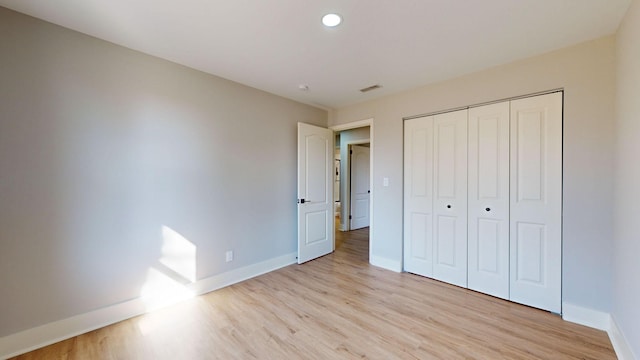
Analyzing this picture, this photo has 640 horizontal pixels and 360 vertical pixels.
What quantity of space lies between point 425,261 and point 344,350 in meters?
1.85

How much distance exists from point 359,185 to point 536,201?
407cm

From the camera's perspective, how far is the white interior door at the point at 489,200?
263 centimetres

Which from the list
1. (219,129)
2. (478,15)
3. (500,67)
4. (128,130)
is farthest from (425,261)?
(128,130)

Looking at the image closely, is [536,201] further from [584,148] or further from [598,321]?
[598,321]

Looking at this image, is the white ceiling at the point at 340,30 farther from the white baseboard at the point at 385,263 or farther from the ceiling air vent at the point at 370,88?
the white baseboard at the point at 385,263

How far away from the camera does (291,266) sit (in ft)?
12.0

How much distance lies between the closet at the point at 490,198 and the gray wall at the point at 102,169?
89.8 inches

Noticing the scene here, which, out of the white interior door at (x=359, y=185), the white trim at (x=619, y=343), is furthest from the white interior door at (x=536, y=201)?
the white interior door at (x=359, y=185)

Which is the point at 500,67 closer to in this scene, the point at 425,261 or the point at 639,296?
the point at 639,296

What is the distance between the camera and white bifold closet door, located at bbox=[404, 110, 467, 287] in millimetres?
2949

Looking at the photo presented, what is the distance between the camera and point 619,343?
1.81 meters

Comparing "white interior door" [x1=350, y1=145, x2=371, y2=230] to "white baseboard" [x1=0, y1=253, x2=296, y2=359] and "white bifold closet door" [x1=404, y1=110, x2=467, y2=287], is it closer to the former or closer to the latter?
"white bifold closet door" [x1=404, y1=110, x2=467, y2=287]

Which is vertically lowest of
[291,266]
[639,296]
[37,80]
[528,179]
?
[291,266]

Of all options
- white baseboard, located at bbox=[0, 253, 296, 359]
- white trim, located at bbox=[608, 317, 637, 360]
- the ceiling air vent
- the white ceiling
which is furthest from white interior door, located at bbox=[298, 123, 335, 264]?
white trim, located at bbox=[608, 317, 637, 360]
